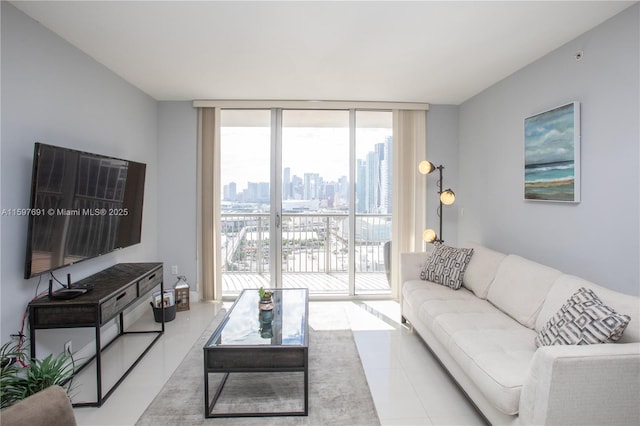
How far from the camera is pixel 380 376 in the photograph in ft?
8.24

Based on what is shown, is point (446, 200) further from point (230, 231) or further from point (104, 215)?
point (104, 215)

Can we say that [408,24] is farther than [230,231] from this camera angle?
No

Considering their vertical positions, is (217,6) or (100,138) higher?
(217,6)

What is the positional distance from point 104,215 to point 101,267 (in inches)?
21.5

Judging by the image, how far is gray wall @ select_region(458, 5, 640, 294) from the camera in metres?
2.07

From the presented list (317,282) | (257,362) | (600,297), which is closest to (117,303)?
(257,362)

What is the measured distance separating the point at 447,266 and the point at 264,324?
187cm

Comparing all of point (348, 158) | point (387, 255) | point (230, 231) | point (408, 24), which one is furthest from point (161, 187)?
point (408, 24)

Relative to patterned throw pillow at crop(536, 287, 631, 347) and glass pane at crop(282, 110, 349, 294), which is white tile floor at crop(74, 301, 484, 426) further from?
glass pane at crop(282, 110, 349, 294)

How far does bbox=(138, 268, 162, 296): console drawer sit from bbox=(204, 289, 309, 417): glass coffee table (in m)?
0.84

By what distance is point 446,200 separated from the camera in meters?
3.80

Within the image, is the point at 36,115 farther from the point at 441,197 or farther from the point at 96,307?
the point at 441,197

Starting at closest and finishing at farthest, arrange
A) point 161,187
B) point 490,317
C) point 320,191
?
point 490,317
point 161,187
point 320,191

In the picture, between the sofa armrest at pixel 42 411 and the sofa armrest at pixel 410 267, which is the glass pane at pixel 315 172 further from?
the sofa armrest at pixel 42 411
